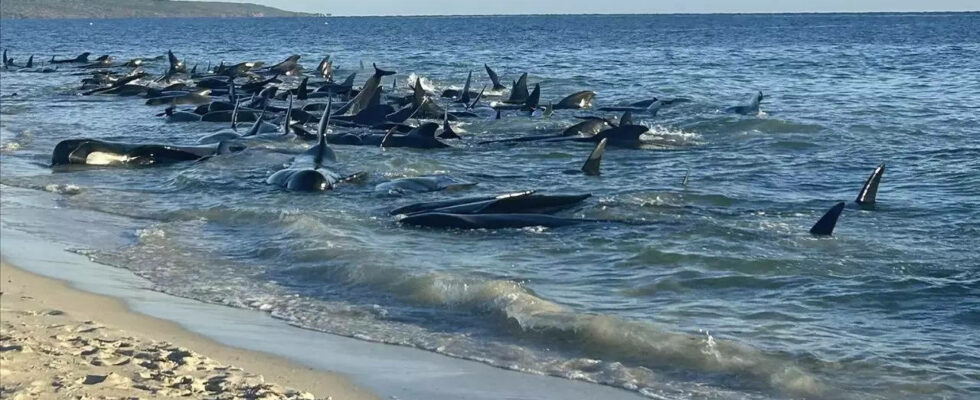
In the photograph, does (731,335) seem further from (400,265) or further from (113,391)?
(113,391)

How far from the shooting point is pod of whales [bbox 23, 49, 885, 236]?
440 inches

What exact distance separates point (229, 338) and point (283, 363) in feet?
2.24

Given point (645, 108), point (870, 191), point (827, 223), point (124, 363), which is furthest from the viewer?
point (645, 108)

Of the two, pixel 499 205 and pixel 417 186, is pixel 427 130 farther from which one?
pixel 499 205

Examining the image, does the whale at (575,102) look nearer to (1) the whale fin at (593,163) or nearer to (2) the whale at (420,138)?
(2) the whale at (420,138)

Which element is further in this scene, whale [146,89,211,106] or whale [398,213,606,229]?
whale [146,89,211,106]

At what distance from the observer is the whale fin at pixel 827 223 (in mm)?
10281

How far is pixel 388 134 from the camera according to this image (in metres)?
16.7

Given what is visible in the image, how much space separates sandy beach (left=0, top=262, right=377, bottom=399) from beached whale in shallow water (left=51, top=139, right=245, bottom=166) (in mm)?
7859

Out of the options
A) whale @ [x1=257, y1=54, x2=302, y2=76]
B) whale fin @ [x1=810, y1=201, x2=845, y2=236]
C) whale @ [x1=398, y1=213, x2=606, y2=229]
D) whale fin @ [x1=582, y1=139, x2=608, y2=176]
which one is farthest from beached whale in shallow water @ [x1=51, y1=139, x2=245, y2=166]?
whale @ [x1=257, y1=54, x2=302, y2=76]

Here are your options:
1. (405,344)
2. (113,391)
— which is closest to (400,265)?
(405,344)

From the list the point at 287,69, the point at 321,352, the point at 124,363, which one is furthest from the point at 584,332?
the point at 287,69

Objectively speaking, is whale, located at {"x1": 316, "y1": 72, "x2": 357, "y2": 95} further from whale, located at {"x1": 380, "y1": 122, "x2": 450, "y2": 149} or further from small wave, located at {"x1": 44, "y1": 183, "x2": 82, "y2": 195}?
small wave, located at {"x1": 44, "y1": 183, "x2": 82, "y2": 195}

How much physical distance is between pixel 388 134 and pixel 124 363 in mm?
10770
